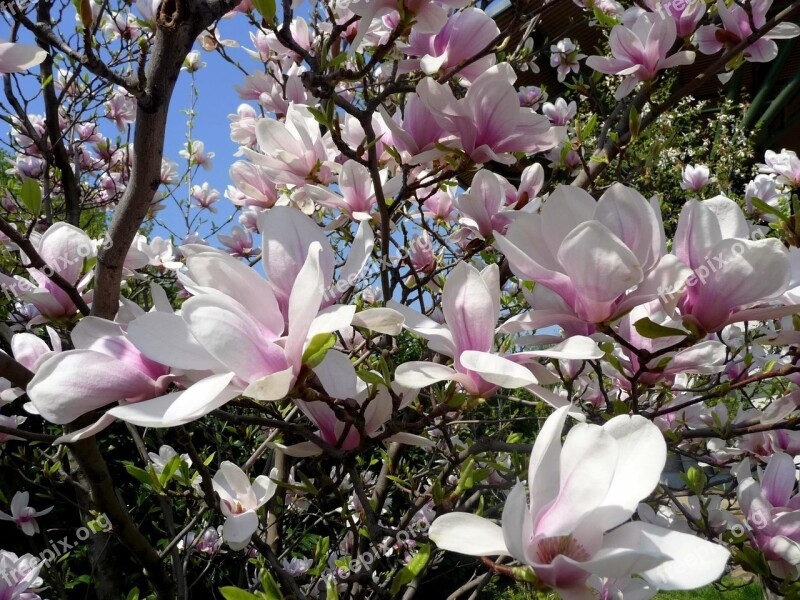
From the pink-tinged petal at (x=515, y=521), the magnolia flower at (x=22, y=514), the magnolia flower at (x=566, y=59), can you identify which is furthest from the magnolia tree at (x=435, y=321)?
the magnolia flower at (x=566, y=59)

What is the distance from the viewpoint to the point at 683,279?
671mm

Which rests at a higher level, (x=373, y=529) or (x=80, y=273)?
(x=80, y=273)

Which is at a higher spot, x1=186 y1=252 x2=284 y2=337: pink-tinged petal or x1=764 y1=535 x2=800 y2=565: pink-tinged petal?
x1=186 y1=252 x2=284 y2=337: pink-tinged petal

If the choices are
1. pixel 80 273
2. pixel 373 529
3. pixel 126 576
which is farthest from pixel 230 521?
pixel 126 576

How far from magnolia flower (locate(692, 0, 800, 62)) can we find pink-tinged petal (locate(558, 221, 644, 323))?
1.17 m

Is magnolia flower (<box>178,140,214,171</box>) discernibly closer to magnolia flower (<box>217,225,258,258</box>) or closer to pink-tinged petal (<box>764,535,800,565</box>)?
magnolia flower (<box>217,225,258,258</box>)

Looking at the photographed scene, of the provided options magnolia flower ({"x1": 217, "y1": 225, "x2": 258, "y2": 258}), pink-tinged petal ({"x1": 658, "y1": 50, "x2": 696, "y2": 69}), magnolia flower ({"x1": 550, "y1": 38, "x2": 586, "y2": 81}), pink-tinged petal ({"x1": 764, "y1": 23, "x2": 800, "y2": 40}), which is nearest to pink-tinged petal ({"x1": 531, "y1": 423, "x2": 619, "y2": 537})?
pink-tinged petal ({"x1": 658, "y1": 50, "x2": 696, "y2": 69})

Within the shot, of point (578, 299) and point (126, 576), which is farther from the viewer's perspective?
point (126, 576)

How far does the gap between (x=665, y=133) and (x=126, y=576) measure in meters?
5.77

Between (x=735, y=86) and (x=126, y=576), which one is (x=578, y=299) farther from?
(x=735, y=86)

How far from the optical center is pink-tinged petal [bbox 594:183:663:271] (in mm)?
701

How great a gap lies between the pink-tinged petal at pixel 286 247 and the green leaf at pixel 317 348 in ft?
0.40

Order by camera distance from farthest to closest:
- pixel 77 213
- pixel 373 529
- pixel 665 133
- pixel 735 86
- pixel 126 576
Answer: pixel 735 86 → pixel 665 133 → pixel 126 576 → pixel 77 213 → pixel 373 529

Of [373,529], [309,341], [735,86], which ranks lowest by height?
[735,86]
